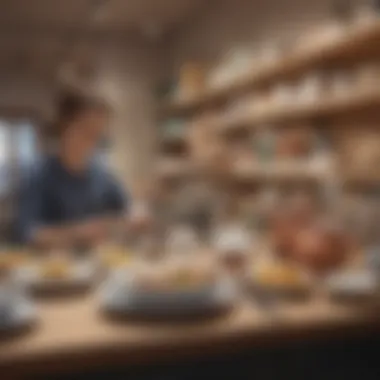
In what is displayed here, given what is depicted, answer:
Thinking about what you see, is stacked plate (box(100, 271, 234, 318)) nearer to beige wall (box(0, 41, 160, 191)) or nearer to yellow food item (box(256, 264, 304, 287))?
yellow food item (box(256, 264, 304, 287))

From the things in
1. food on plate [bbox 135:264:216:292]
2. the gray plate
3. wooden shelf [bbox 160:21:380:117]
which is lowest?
the gray plate

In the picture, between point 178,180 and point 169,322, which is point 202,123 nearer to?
point 178,180

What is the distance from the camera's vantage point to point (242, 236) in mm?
1187

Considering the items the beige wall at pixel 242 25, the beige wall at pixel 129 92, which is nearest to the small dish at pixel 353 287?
the beige wall at pixel 242 25

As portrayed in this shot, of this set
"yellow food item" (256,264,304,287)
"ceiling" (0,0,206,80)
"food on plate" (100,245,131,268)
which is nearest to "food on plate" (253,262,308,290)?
"yellow food item" (256,264,304,287)

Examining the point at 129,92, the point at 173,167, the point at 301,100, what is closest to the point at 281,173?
the point at 301,100

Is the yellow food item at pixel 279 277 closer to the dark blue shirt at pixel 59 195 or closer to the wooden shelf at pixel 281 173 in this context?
the dark blue shirt at pixel 59 195

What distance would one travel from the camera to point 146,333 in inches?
29.5

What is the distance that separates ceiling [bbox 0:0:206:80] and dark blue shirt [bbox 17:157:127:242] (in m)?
2.52

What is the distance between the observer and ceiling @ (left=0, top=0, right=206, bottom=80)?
441 centimetres

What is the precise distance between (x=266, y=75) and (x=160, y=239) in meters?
1.56

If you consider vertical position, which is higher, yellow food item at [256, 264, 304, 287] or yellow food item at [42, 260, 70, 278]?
yellow food item at [42, 260, 70, 278]

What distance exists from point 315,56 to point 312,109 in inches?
6.9

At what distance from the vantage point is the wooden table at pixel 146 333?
0.70 metres
